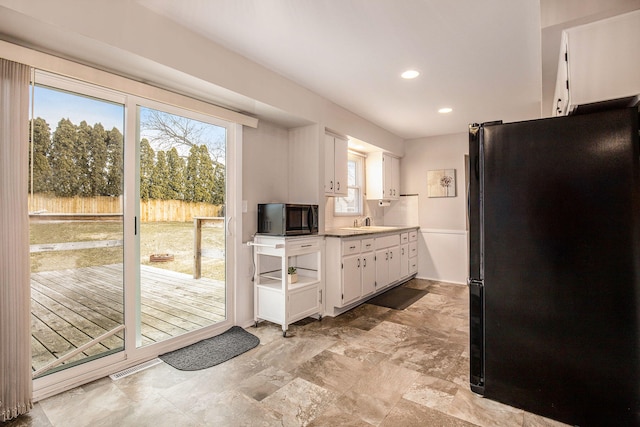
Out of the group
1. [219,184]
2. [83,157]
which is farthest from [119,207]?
[219,184]

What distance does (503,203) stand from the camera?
6.42ft

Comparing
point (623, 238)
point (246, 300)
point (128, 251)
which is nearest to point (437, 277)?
point (246, 300)

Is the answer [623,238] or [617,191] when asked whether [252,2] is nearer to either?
[617,191]

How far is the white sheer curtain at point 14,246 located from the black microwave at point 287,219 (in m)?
1.81

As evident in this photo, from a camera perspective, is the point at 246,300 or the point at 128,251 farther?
the point at 246,300

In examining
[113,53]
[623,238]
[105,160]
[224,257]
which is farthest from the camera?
[224,257]

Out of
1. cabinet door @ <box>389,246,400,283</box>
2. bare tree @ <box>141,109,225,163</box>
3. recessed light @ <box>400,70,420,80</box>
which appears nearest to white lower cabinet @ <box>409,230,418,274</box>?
cabinet door @ <box>389,246,400,283</box>

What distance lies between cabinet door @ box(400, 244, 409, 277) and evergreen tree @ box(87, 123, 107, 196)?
13.0 ft

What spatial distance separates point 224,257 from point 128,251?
91 centimetres

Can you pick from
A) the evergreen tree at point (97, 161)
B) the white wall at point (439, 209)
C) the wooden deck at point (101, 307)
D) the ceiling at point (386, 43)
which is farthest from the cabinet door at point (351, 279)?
the evergreen tree at point (97, 161)

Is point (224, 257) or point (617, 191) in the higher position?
point (617, 191)

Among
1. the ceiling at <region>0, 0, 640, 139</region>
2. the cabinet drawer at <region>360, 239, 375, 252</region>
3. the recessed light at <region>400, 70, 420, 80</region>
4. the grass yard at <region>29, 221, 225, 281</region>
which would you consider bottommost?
the cabinet drawer at <region>360, 239, 375, 252</region>

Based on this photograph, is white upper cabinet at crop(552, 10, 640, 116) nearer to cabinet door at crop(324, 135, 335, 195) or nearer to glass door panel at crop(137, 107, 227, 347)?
cabinet door at crop(324, 135, 335, 195)

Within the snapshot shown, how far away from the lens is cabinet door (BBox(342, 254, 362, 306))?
3.57m
